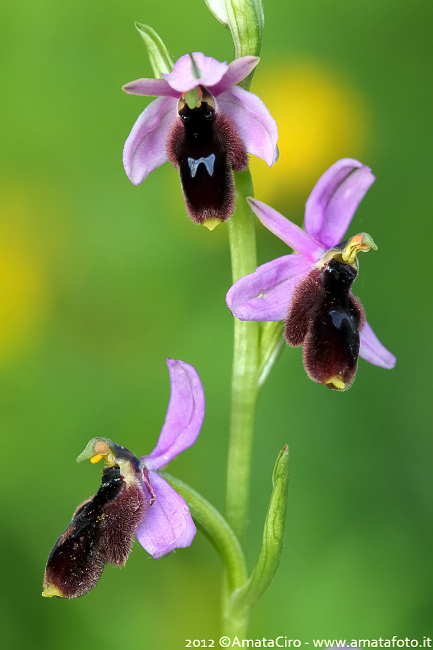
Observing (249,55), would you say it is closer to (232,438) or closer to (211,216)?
(211,216)

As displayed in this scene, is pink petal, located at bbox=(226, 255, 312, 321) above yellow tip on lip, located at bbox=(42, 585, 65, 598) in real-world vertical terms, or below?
above

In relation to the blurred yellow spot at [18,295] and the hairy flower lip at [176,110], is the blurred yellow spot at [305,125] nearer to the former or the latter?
the blurred yellow spot at [18,295]

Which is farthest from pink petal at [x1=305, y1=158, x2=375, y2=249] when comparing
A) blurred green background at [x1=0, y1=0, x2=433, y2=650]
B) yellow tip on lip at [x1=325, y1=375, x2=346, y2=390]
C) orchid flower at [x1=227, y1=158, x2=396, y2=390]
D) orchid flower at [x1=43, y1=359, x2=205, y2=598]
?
blurred green background at [x1=0, y1=0, x2=433, y2=650]

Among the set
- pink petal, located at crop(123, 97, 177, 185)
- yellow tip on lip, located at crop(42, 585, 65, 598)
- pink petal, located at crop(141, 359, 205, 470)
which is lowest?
yellow tip on lip, located at crop(42, 585, 65, 598)

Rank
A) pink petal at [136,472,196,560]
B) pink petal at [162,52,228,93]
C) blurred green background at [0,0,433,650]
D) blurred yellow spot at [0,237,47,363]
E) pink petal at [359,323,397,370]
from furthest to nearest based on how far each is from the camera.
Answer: blurred yellow spot at [0,237,47,363] → blurred green background at [0,0,433,650] → pink petal at [359,323,397,370] → pink petal at [136,472,196,560] → pink petal at [162,52,228,93]

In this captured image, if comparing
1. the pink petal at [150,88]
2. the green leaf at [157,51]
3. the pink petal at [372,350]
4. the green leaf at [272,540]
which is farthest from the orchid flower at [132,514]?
the green leaf at [157,51]

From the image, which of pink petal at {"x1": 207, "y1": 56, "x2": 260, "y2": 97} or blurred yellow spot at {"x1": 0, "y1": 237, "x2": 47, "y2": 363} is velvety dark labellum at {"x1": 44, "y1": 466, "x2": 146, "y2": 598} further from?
blurred yellow spot at {"x1": 0, "y1": 237, "x2": 47, "y2": 363}
